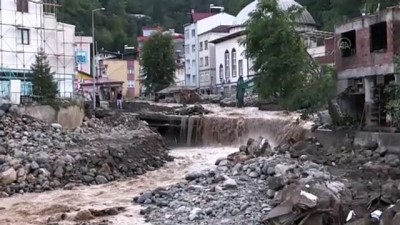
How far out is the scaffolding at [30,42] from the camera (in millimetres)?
43094

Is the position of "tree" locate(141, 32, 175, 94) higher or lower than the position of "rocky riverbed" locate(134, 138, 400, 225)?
higher

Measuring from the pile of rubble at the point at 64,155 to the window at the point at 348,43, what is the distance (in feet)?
34.3

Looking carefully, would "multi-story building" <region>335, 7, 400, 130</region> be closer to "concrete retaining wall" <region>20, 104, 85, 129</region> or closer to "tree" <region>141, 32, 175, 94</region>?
"concrete retaining wall" <region>20, 104, 85, 129</region>

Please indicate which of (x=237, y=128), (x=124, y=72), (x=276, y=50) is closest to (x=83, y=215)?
(x=276, y=50)

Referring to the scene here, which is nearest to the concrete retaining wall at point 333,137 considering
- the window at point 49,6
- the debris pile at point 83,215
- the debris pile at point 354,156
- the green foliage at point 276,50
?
the debris pile at point 354,156

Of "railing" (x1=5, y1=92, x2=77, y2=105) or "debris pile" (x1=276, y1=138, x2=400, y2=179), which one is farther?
"railing" (x1=5, y1=92, x2=77, y2=105)

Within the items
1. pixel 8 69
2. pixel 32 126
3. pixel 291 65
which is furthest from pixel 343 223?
pixel 8 69

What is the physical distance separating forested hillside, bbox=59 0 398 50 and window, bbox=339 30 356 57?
41.4 m

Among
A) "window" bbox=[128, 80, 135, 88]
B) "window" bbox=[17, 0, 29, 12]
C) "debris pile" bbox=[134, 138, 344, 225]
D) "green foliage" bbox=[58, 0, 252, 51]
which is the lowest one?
"debris pile" bbox=[134, 138, 344, 225]

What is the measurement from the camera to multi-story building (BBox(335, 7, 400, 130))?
25.5 metres

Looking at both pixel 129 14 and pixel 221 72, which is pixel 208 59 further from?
pixel 129 14

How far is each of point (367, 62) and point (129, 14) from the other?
97.7 metres

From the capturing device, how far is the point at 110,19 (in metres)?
109

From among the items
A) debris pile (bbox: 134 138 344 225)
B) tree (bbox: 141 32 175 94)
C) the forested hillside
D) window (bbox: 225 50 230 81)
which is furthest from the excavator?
debris pile (bbox: 134 138 344 225)
